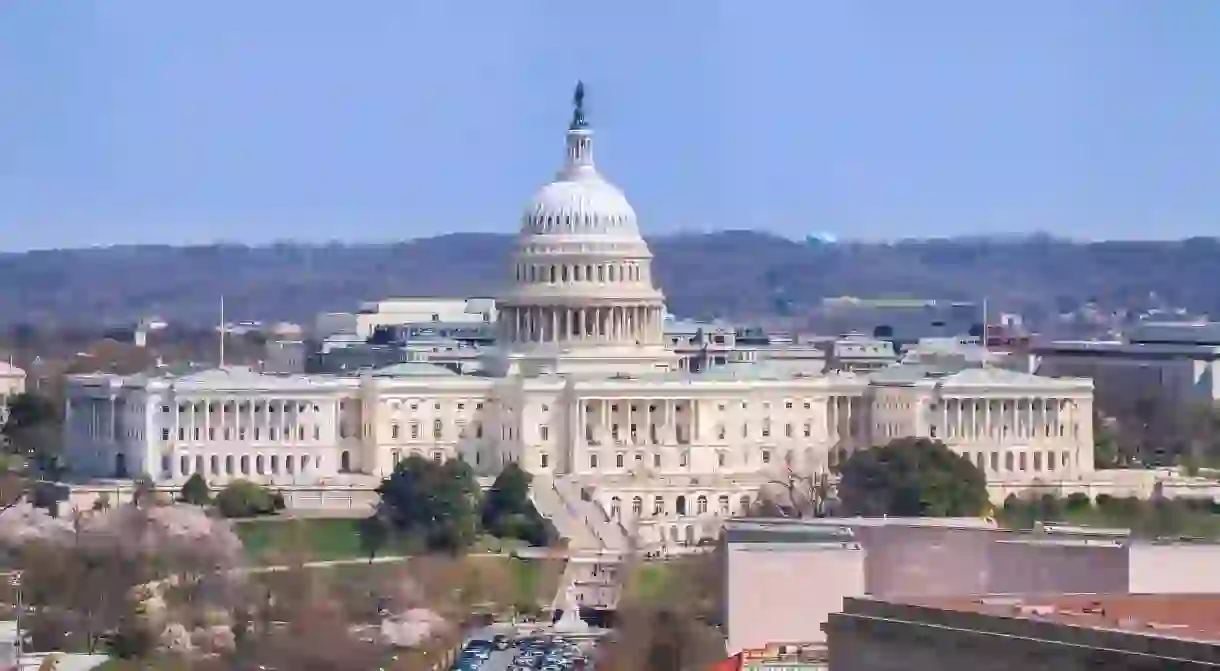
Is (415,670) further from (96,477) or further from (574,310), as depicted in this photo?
(574,310)

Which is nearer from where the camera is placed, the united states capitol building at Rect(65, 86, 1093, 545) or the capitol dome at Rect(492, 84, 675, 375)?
the united states capitol building at Rect(65, 86, 1093, 545)

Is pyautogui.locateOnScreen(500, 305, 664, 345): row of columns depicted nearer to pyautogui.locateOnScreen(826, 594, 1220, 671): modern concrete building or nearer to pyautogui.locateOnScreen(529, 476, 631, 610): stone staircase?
pyautogui.locateOnScreen(529, 476, 631, 610): stone staircase

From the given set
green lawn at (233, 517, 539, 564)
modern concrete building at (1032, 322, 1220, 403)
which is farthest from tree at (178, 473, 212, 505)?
modern concrete building at (1032, 322, 1220, 403)

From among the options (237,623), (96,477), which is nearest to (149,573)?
(237,623)

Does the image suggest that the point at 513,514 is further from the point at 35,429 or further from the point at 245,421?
the point at 35,429

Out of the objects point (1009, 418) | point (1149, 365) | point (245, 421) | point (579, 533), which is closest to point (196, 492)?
point (245, 421)

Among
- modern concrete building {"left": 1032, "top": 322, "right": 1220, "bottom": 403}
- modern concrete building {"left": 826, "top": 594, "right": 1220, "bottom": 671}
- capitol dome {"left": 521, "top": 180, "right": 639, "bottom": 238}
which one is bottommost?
modern concrete building {"left": 826, "top": 594, "right": 1220, "bottom": 671}
